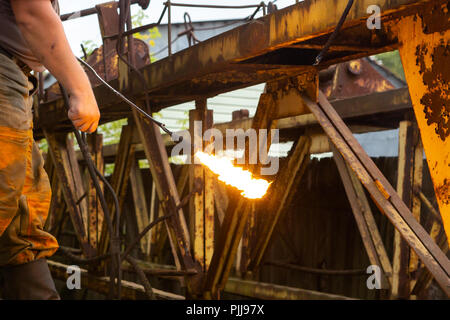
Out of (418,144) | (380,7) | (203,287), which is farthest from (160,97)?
(380,7)

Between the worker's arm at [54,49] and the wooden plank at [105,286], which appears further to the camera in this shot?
the wooden plank at [105,286]

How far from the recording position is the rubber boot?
2.50 meters

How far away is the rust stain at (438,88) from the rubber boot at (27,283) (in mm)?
1887

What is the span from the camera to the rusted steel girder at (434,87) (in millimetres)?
3043

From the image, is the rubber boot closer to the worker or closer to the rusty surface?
the worker

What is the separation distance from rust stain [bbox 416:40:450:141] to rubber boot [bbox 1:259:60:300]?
1.89 m

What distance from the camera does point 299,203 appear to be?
29.1 feet

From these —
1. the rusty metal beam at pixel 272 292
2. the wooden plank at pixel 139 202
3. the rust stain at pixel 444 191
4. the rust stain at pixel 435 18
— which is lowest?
the rusty metal beam at pixel 272 292

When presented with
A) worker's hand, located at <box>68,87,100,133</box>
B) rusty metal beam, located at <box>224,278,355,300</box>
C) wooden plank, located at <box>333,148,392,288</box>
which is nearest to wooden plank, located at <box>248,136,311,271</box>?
rusty metal beam, located at <box>224,278,355,300</box>

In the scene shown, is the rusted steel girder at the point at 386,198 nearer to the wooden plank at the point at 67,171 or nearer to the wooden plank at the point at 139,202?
the wooden plank at the point at 67,171

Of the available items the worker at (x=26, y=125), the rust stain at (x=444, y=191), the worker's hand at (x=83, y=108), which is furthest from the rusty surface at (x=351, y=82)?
the worker's hand at (x=83, y=108)

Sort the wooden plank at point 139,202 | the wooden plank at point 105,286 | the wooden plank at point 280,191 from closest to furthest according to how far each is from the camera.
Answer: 1. the wooden plank at point 105,286
2. the wooden plank at point 280,191
3. the wooden plank at point 139,202

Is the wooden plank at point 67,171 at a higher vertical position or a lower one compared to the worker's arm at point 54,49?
lower
